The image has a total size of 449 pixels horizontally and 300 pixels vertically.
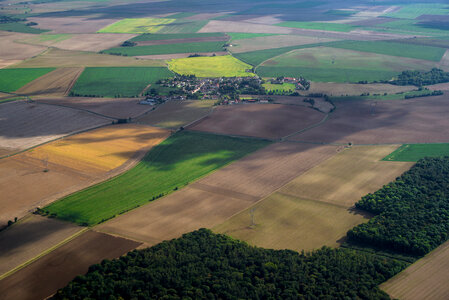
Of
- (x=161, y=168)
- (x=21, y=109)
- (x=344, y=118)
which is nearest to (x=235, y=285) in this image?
(x=161, y=168)

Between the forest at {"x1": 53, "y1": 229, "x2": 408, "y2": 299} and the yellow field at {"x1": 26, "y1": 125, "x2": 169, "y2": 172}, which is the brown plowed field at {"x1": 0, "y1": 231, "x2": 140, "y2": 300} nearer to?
the forest at {"x1": 53, "y1": 229, "x2": 408, "y2": 299}

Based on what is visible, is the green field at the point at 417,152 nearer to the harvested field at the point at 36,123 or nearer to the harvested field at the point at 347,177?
Result: the harvested field at the point at 347,177

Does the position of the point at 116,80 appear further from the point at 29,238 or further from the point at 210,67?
the point at 29,238

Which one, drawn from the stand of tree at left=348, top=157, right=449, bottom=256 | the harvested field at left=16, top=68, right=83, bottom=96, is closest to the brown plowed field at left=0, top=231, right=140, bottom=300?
the stand of tree at left=348, top=157, right=449, bottom=256

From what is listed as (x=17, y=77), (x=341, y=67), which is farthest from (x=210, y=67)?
(x=17, y=77)

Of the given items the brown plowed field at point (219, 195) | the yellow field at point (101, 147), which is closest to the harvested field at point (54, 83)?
the yellow field at point (101, 147)

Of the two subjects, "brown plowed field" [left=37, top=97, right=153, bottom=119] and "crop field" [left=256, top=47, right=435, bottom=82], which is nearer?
"brown plowed field" [left=37, top=97, right=153, bottom=119]
